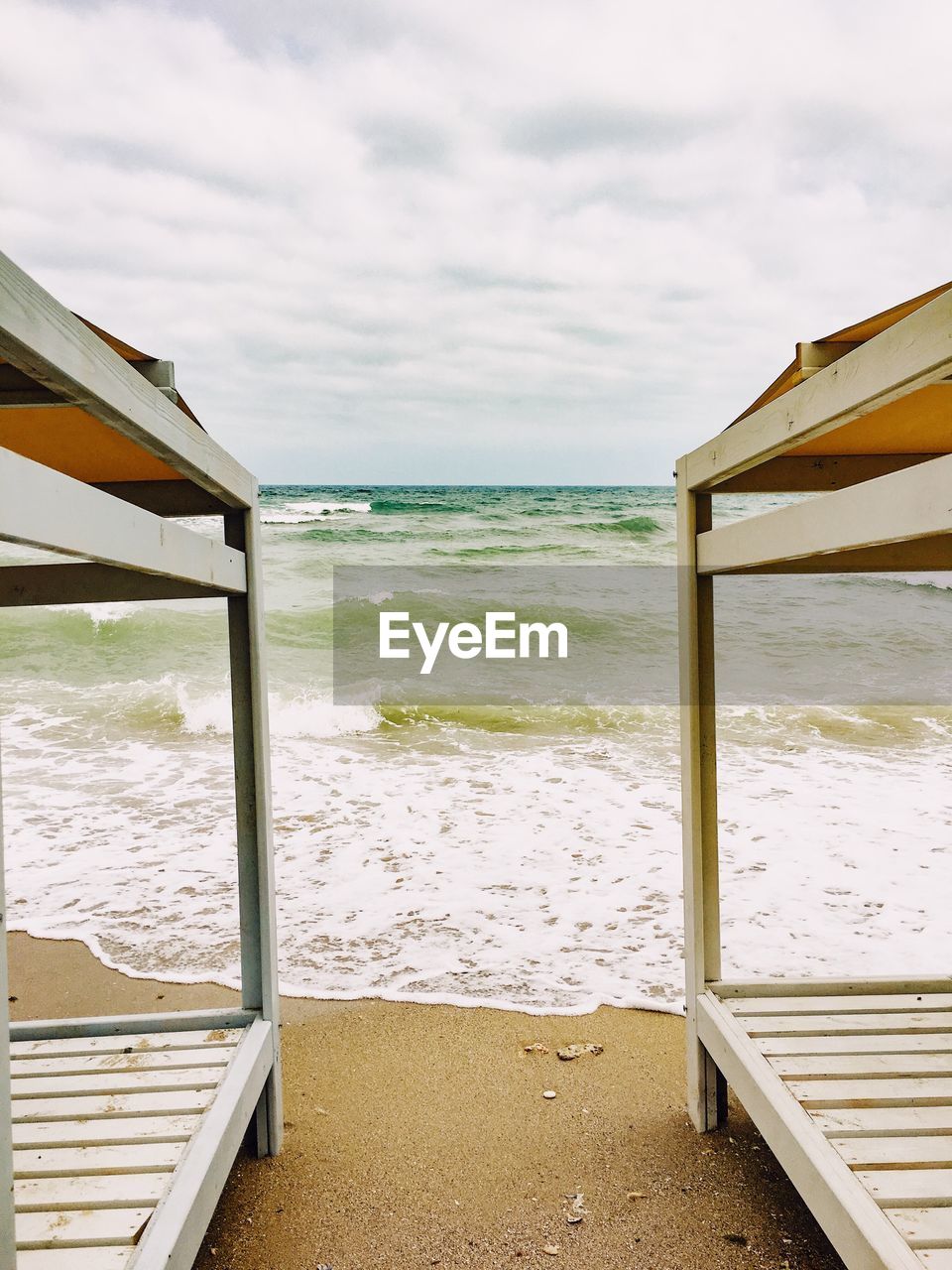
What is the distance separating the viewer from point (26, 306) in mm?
733

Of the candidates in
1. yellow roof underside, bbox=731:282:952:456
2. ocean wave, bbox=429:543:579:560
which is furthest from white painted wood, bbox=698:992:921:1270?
ocean wave, bbox=429:543:579:560

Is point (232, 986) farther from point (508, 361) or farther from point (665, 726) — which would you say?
point (508, 361)

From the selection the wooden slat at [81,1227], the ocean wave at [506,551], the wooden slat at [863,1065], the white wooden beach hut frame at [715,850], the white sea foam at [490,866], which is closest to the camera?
the white wooden beach hut frame at [715,850]

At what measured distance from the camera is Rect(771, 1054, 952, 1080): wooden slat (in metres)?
1.57

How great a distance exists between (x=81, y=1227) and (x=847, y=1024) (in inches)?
61.4

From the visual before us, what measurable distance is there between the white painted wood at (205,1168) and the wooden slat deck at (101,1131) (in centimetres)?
2

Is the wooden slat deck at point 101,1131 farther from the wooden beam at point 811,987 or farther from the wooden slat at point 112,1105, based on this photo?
the wooden beam at point 811,987

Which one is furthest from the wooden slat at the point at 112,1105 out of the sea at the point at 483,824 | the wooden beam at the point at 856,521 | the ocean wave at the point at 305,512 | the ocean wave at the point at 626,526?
the ocean wave at the point at 305,512

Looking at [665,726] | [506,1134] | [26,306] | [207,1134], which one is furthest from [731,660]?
[26,306]

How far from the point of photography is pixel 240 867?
186cm

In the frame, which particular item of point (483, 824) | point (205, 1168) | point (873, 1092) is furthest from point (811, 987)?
point (483, 824)

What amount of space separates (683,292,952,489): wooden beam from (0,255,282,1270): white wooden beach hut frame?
95 cm

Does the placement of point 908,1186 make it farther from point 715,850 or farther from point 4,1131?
point 4,1131

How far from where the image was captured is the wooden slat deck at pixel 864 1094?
1172 mm
